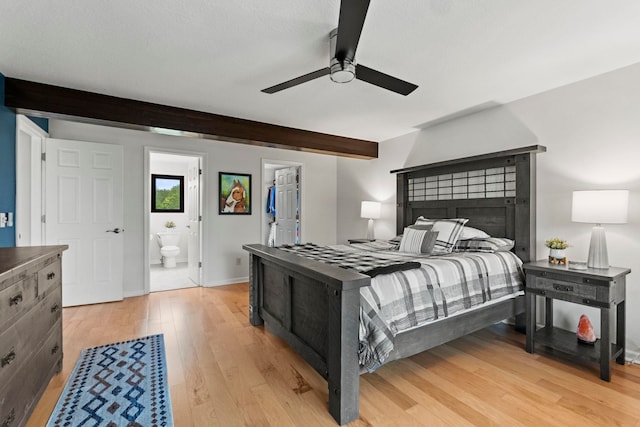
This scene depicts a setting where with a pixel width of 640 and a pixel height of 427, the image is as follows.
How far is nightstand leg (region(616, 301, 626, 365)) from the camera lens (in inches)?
93.3

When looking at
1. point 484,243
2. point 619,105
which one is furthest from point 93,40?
point 619,105

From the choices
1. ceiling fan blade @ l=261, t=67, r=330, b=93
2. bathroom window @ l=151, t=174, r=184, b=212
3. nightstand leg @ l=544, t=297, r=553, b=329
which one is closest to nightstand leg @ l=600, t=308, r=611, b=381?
nightstand leg @ l=544, t=297, r=553, b=329

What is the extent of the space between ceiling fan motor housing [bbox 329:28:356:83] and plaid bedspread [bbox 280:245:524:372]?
4.24 ft

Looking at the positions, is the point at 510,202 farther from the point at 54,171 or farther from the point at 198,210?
the point at 54,171

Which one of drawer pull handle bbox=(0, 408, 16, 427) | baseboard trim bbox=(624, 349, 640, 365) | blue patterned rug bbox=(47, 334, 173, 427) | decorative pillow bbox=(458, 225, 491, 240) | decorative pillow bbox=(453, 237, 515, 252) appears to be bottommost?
blue patterned rug bbox=(47, 334, 173, 427)

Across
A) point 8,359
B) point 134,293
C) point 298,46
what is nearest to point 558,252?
point 298,46

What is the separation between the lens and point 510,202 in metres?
3.19

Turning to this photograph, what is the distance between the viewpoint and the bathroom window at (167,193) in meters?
6.55

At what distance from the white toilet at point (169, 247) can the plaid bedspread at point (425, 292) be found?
4254 millimetres

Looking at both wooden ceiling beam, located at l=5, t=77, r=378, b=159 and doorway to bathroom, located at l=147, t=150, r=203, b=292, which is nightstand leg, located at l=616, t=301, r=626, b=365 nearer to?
wooden ceiling beam, located at l=5, t=77, r=378, b=159

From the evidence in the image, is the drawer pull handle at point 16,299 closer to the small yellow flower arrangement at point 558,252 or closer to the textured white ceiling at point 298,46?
the textured white ceiling at point 298,46

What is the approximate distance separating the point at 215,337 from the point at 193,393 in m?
0.88

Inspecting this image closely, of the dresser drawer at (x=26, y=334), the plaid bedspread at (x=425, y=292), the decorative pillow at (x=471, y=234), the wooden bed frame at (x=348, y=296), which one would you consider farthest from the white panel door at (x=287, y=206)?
the dresser drawer at (x=26, y=334)

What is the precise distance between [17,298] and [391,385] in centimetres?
218
